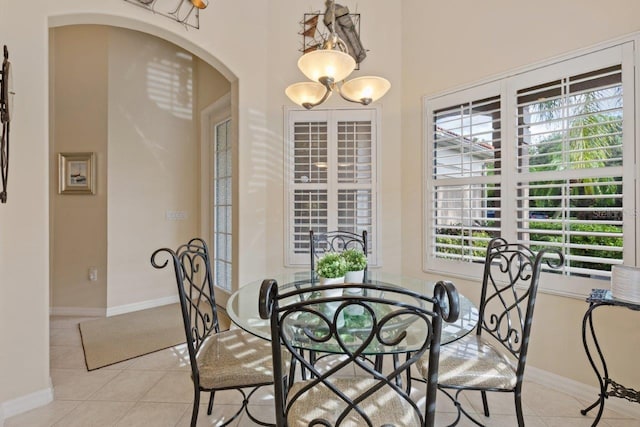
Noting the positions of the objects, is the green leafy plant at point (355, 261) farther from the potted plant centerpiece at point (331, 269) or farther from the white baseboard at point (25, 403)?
the white baseboard at point (25, 403)

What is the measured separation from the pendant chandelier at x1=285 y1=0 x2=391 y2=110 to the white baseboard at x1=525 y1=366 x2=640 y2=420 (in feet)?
7.33

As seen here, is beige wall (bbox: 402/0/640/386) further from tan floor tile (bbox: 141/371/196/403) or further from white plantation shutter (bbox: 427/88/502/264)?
tan floor tile (bbox: 141/371/196/403)

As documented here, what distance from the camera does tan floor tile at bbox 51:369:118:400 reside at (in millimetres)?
2109

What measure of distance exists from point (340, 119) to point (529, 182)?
1704 mm

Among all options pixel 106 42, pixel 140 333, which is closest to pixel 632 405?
pixel 140 333

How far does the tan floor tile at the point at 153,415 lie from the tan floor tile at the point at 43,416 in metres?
0.39

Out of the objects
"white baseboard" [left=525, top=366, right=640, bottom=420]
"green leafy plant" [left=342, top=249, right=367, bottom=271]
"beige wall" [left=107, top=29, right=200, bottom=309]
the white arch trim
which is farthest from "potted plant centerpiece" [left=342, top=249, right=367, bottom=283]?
"beige wall" [left=107, top=29, right=200, bottom=309]

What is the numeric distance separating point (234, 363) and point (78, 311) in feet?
10.5

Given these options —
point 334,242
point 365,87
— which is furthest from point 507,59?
point 334,242

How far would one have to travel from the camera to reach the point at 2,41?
73.3 inches

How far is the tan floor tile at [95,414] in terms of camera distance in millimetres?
1833

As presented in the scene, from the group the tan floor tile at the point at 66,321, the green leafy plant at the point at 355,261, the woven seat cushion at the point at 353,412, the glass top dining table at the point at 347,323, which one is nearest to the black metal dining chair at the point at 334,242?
the glass top dining table at the point at 347,323

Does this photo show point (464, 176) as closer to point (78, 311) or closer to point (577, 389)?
point (577, 389)

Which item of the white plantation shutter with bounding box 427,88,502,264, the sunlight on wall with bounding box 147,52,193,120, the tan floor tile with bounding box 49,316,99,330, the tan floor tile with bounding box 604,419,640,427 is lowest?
the tan floor tile with bounding box 604,419,640,427
